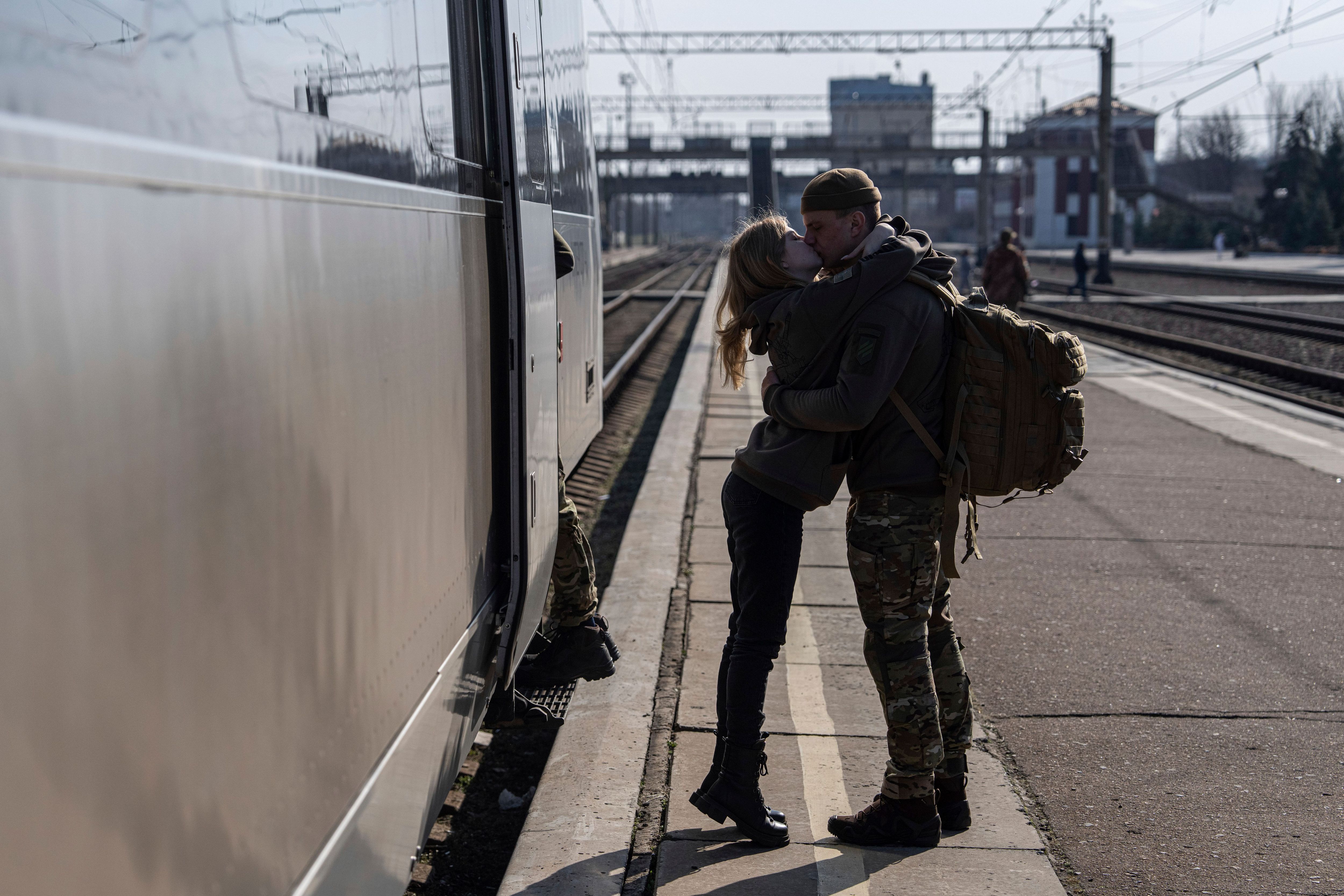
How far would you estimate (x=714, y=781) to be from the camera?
3369 mm

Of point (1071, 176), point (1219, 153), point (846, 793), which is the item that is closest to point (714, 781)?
point (846, 793)

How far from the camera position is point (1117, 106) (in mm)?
96938

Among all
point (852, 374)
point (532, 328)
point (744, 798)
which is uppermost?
point (532, 328)

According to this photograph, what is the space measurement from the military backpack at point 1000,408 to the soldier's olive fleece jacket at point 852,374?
0.05 m

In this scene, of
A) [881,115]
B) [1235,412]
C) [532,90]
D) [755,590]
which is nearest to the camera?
[755,590]

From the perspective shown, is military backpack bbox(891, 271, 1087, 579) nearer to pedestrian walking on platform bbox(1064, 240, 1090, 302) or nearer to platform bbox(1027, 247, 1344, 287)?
pedestrian walking on platform bbox(1064, 240, 1090, 302)

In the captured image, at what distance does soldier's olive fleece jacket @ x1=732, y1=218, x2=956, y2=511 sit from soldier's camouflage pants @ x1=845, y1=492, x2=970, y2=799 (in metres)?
0.08

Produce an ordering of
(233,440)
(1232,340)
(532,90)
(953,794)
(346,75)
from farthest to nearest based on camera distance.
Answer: (1232,340) < (532,90) < (953,794) < (346,75) < (233,440)

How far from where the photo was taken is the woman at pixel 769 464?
3.07m

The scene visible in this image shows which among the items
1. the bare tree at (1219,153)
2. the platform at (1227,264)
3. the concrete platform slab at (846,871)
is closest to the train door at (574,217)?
the concrete platform slab at (846,871)

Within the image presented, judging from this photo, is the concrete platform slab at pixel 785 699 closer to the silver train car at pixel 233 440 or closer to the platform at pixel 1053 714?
the platform at pixel 1053 714

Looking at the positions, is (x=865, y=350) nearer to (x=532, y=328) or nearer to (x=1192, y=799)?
(x=532, y=328)

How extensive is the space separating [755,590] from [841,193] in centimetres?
105

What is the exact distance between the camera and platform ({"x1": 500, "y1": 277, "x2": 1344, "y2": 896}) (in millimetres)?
3283
